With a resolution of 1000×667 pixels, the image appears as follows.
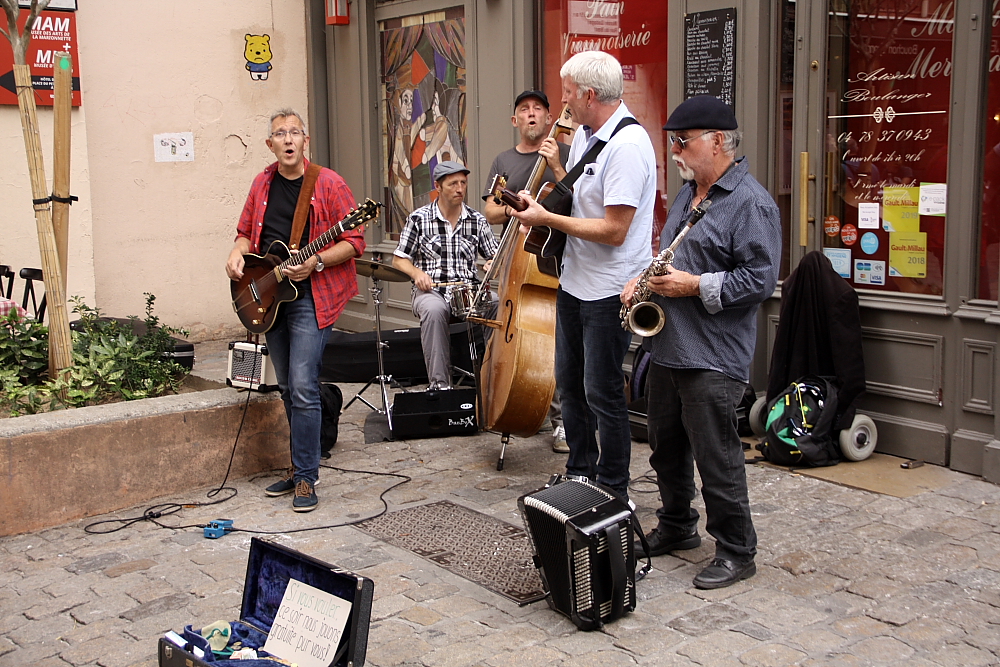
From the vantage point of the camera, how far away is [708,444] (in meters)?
3.96

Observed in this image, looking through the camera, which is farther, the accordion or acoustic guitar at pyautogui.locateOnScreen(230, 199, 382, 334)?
acoustic guitar at pyautogui.locateOnScreen(230, 199, 382, 334)

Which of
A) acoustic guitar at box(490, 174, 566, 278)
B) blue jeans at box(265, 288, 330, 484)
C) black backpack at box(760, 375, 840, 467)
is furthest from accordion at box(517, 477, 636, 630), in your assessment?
black backpack at box(760, 375, 840, 467)

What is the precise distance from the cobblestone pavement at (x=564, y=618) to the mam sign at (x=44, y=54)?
5059mm

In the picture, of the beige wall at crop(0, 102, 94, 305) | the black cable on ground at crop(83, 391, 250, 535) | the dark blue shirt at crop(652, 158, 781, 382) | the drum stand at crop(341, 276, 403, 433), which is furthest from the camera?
the beige wall at crop(0, 102, 94, 305)

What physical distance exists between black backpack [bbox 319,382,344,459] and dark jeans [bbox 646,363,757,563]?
98.0 inches

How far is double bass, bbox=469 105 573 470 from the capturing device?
5141 millimetres

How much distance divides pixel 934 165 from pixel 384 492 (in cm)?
343

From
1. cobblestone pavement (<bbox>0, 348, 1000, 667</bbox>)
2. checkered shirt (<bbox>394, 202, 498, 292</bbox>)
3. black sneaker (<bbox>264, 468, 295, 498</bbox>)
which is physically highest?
checkered shirt (<bbox>394, 202, 498, 292</bbox>)

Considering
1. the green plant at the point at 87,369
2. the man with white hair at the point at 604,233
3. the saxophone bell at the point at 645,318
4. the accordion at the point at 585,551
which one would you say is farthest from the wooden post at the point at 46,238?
the saxophone bell at the point at 645,318

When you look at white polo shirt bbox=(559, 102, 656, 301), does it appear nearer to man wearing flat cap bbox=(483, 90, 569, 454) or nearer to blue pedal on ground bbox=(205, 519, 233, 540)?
man wearing flat cap bbox=(483, 90, 569, 454)

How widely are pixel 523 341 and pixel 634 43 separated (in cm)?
303

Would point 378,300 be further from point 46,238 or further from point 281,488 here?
point 46,238

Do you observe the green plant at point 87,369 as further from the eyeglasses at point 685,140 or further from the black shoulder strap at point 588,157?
the eyeglasses at point 685,140

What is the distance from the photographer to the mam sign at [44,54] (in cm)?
873
